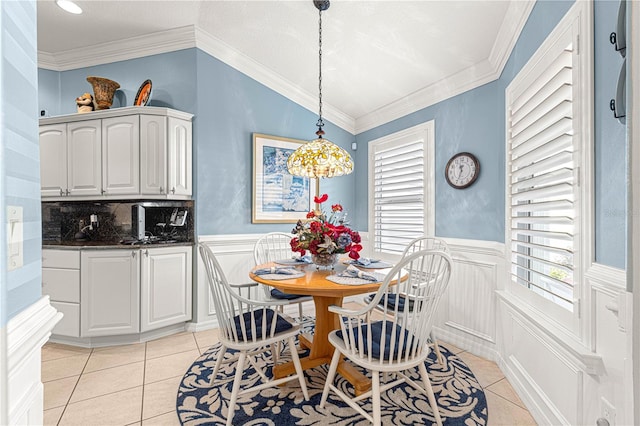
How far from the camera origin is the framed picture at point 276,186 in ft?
12.3

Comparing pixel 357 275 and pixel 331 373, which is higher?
pixel 357 275

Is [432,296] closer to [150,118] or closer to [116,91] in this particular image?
[150,118]

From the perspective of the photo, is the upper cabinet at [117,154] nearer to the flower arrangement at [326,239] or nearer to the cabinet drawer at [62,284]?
the cabinet drawer at [62,284]

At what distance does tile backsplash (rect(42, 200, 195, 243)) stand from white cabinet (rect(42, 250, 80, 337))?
0.41m

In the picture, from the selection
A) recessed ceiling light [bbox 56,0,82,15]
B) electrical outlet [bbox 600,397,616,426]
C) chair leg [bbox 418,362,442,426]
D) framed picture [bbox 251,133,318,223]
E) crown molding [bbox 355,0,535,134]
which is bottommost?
chair leg [bbox 418,362,442,426]

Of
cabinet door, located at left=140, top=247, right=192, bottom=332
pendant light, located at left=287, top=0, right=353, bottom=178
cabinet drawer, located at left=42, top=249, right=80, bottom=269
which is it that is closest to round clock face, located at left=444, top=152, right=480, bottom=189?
pendant light, located at left=287, top=0, right=353, bottom=178

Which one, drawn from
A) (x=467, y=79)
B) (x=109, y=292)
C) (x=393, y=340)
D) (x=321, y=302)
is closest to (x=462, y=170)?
(x=467, y=79)

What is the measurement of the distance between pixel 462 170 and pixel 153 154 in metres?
3.01

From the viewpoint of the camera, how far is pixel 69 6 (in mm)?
2904

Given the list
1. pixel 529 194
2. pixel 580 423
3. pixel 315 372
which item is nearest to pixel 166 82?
pixel 315 372

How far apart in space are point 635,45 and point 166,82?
3.79 meters

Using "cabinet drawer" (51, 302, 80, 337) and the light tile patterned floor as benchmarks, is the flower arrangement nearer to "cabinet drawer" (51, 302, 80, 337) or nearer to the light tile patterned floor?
the light tile patterned floor

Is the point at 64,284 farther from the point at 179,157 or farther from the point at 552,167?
the point at 552,167

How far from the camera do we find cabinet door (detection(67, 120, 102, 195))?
10.5 ft
